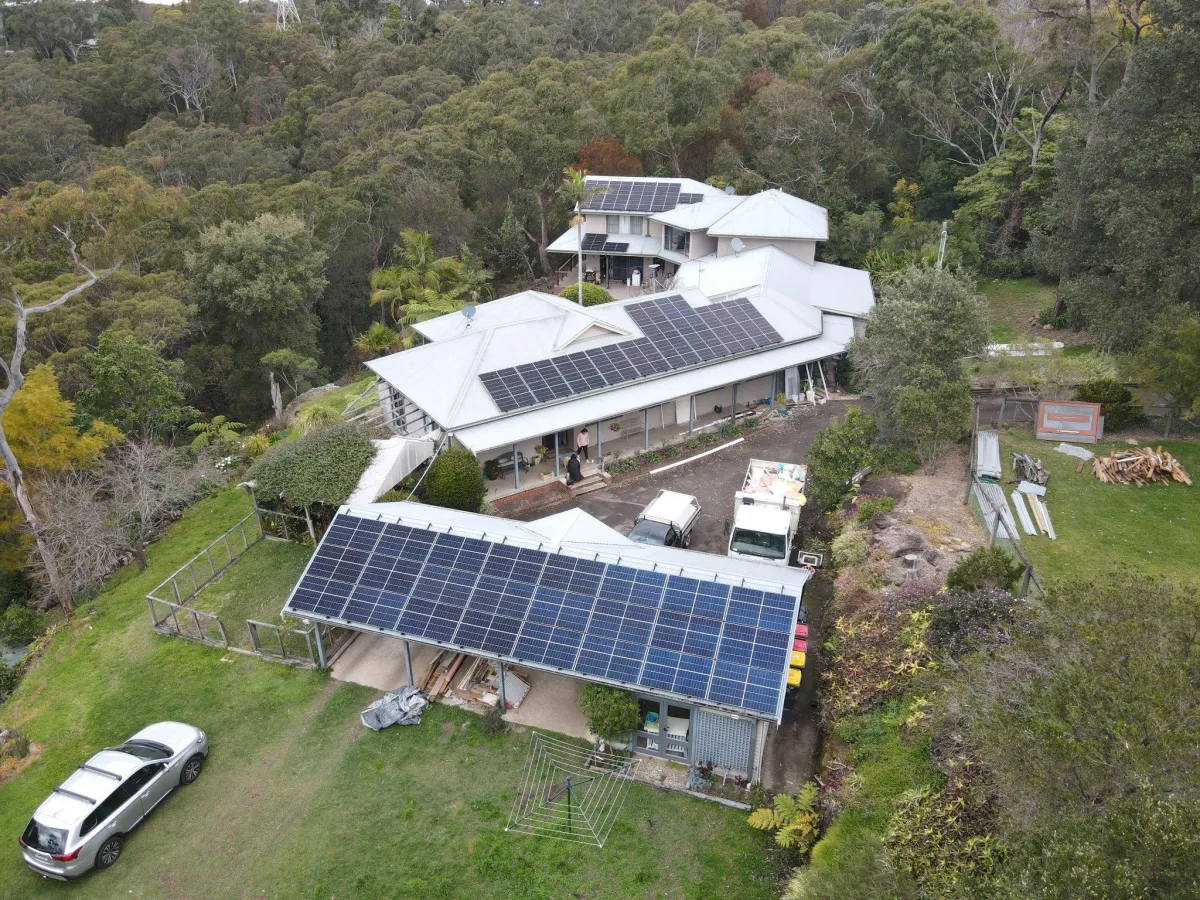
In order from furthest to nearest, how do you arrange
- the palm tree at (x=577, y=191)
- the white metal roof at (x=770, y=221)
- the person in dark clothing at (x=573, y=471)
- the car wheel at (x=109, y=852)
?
the white metal roof at (x=770, y=221) → the palm tree at (x=577, y=191) → the person in dark clothing at (x=573, y=471) → the car wheel at (x=109, y=852)

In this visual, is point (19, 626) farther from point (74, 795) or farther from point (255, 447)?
point (74, 795)

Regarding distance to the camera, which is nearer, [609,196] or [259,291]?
[259,291]

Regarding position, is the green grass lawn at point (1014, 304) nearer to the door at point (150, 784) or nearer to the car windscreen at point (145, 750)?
the car windscreen at point (145, 750)

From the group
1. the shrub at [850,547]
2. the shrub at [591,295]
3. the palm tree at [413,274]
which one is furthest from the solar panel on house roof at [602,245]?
the shrub at [850,547]

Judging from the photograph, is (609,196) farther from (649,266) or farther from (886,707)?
(886,707)

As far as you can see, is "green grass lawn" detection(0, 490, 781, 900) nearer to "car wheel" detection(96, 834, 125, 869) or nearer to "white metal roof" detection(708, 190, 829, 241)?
"car wheel" detection(96, 834, 125, 869)

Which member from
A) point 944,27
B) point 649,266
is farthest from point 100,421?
point 944,27

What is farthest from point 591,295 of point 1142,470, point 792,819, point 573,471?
point 792,819
